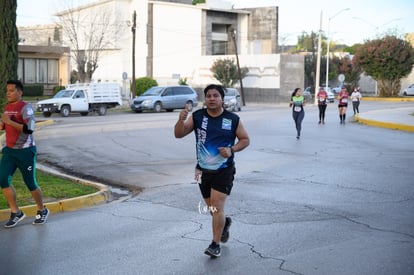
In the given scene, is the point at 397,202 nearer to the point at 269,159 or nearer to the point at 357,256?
the point at 357,256

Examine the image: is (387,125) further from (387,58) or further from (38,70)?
(387,58)

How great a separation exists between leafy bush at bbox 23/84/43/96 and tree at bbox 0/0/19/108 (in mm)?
33341

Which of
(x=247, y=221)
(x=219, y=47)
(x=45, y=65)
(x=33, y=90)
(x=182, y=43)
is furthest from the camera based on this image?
(x=219, y=47)

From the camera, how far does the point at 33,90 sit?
52281mm

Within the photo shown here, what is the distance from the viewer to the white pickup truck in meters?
36.0

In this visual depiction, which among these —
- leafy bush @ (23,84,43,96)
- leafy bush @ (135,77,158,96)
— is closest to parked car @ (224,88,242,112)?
leafy bush @ (135,77,158,96)

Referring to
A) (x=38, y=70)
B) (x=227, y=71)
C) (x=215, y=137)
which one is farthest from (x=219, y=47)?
(x=215, y=137)

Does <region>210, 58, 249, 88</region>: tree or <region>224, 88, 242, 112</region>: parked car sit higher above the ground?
<region>210, 58, 249, 88</region>: tree

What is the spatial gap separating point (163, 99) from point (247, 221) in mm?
33482

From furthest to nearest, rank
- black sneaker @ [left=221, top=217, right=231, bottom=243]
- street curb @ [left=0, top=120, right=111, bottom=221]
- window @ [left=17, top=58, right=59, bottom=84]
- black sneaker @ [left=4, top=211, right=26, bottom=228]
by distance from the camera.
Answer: window @ [left=17, top=58, right=59, bottom=84]
street curb @ [left=0, top=120, right=111, bottom=221]
black sneaker @ [left=4, top=211, right=26, bottom=228]
black sneaker @ [left=221, top=217, right=231, bottom=243]

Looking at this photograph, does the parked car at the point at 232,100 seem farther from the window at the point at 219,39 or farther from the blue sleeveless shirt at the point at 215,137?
the window at the point at 219,39

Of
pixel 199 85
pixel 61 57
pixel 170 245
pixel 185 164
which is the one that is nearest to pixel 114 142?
pixel 185 164

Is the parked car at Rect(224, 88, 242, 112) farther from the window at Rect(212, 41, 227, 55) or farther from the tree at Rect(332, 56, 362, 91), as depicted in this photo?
the tree at Rect(332, 56, 362, 91)

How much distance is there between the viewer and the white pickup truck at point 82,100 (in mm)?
36000
